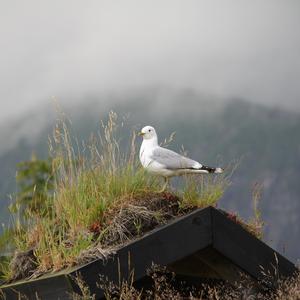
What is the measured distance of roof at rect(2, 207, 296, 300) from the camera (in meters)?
6.33

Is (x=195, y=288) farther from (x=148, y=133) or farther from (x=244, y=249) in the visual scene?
(x=148, y=133)

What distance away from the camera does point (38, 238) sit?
7598 mm

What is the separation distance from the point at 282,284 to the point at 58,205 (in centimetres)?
259

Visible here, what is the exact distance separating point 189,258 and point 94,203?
Answer: 1415 millimetres

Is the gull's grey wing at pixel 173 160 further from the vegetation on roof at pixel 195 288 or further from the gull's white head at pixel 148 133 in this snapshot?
the vegetation on roof at pixel 195 288

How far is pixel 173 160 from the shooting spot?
7.52m

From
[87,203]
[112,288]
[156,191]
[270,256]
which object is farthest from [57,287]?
[270,256]

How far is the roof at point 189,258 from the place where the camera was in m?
6.33

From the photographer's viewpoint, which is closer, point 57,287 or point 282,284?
point 57,287

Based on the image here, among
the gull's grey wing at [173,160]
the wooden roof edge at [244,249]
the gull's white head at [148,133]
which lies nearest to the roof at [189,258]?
the wooden roof edge at [244,249]

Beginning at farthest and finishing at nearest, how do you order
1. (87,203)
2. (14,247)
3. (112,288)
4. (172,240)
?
1. (14,247)
2. (87,203)
3. (172,240)
4. (112,288)

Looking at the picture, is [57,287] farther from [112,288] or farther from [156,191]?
[156,191]

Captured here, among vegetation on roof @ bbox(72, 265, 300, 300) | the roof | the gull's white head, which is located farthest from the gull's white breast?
vegetation on roof @ bbox(72, 265, 300, 300)

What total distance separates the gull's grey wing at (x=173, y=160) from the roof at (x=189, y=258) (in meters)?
0.71
